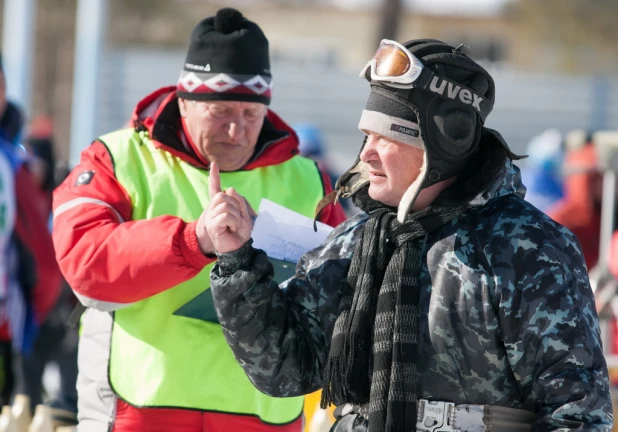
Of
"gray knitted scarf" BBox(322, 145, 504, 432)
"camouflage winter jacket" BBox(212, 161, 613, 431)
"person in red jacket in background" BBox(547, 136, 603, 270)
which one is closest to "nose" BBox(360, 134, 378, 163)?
"gray knitted scarf" BBox(322, 145, 504, 432)

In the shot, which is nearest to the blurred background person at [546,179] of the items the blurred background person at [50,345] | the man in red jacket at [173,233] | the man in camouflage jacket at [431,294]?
the blurred background person at [50,345]

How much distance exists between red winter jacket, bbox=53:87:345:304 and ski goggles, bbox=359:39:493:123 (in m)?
0.76

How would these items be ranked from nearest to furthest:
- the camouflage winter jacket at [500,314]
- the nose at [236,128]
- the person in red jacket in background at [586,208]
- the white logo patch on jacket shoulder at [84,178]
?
the camouflage winter jacket at [500,314] < the white logo patch on jacket shoulder at [84,178] < the nose at [236,128] < the person in red jacket in background at [586,208]

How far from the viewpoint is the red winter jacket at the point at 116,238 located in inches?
117

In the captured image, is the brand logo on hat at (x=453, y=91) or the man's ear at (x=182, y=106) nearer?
the brand logo on hat at (x=453, y=91)

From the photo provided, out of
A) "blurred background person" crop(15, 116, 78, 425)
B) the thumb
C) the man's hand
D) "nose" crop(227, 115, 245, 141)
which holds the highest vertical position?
"nose" crop(227, 115, 245, 141)

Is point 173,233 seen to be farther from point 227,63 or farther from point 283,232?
point 227,63

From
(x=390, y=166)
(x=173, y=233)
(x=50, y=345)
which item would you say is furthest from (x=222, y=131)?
(x=50, y=345)

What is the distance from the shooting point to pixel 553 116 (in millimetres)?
16797

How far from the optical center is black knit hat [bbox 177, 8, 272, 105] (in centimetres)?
341

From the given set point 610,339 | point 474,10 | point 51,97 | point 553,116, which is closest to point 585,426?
point 610,339

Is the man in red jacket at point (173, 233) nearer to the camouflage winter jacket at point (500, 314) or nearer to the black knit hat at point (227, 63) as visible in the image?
the black knit hat at point (227, 63)

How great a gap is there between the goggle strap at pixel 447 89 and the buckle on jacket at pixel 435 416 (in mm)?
710

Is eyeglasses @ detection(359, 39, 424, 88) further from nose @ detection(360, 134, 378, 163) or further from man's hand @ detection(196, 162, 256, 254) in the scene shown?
man's hand @ detection(196, 162, 256, 254)
